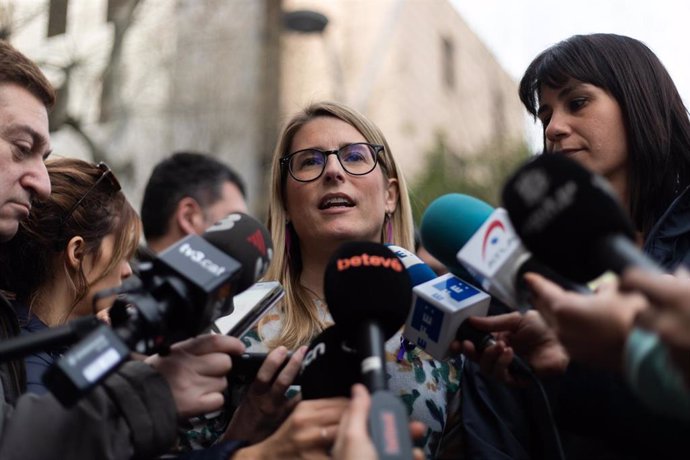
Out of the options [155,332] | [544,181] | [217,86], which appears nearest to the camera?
[544,181]

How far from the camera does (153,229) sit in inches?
176

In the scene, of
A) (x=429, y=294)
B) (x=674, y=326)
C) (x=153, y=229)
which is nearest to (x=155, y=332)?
(x=429, y=294)

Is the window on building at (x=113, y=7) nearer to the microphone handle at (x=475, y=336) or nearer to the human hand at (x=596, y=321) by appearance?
the microphone handle at (x=475, y=336)

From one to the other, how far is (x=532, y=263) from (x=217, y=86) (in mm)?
9637

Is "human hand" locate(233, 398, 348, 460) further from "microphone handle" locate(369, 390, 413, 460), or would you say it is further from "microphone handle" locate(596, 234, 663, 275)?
"microphone handle" locate(596, 234, 663, 275)

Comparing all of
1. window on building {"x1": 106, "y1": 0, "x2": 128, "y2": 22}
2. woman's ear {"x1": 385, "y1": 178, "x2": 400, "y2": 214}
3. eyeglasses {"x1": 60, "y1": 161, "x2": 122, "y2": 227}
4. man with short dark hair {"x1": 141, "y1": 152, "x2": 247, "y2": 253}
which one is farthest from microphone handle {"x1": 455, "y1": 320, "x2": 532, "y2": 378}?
window on building {"x1": 106, "y1": 0, "x2": 128, "y2": 22}

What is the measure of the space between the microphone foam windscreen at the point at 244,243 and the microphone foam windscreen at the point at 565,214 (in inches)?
23.8

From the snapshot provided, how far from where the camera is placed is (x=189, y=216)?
14.5ft

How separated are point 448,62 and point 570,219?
47.1 ft

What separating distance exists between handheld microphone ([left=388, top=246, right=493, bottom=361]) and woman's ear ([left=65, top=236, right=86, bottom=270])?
1.15 metres

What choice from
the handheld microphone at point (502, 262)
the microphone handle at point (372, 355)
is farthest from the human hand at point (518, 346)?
the microphone handle at point (372, 355)

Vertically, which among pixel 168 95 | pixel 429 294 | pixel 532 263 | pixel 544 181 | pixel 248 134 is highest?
pixel 544 181

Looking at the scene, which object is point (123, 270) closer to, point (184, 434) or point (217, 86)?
point (184, 434)

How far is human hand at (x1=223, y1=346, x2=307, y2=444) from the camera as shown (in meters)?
1.97
